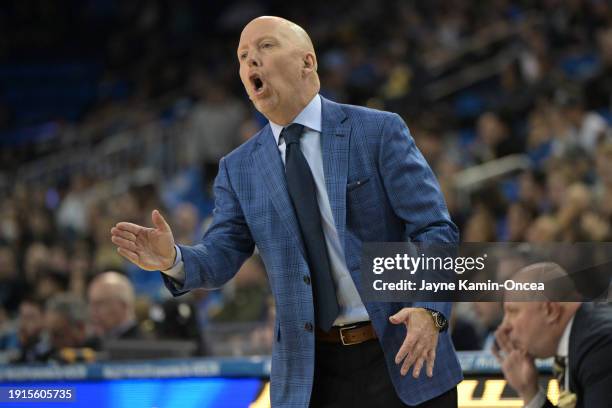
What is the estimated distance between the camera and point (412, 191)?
3.19 m

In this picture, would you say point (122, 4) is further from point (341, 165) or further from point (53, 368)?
point (341, 165)

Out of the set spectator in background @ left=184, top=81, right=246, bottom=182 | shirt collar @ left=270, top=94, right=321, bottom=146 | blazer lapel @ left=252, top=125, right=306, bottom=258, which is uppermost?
spectator in background @ left=184, top=81, right=246, bottom=182

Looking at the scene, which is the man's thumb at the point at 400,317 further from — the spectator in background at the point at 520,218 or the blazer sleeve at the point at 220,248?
the spectator in background at the point at 520,218

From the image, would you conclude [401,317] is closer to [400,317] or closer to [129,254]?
[400,317]

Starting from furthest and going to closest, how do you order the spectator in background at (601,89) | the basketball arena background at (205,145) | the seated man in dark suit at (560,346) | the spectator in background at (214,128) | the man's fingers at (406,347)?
the spectator in background at (214,128) → the spectator in background at (601,89) → the basketball arena background at (205,145) → the seated man in dark suit at (560,346) → the man's fingers at (406,347)

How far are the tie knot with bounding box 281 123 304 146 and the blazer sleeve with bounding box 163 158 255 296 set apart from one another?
262 mm

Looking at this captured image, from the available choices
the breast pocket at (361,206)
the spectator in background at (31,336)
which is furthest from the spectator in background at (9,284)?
the breast pocket at (361,206)

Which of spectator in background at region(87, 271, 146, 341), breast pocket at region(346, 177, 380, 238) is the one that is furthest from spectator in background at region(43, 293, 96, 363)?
breast pocket at region(346, 177, 380, 238)

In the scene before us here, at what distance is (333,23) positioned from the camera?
685 inches

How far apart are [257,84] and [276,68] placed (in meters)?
0.08

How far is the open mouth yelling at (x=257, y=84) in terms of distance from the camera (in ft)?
10.9

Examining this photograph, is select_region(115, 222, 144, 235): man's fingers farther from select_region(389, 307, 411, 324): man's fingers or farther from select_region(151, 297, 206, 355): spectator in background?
select_region(151, 297, 206, 355): spectator in background

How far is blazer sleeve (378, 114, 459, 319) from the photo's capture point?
10.3ft

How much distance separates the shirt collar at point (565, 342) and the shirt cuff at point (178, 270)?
52.1 inches
